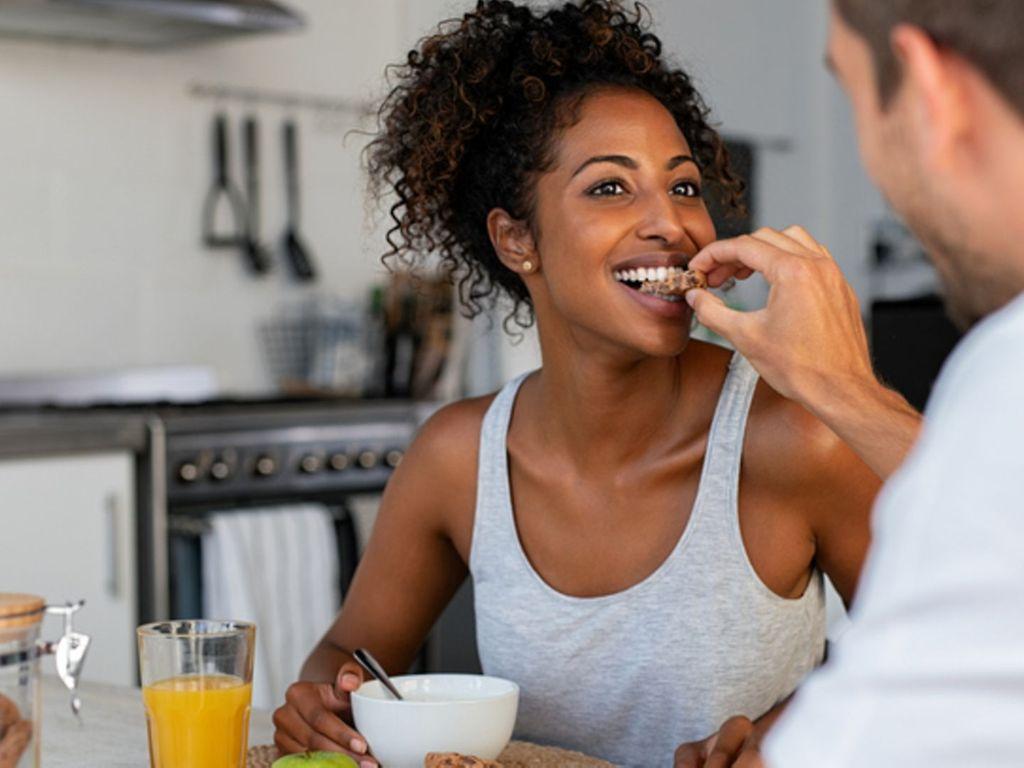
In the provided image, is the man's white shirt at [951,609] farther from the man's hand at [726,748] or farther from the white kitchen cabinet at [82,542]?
the white kitchen cabinet at [82,542]

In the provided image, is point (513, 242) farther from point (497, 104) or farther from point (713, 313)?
point (713, 313)

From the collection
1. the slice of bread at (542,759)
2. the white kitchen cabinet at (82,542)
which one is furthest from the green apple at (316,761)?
the white kitchen cabinet at (82,542)

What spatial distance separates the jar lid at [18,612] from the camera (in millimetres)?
1053

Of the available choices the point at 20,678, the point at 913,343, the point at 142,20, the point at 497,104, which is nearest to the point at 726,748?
the point at 20,678

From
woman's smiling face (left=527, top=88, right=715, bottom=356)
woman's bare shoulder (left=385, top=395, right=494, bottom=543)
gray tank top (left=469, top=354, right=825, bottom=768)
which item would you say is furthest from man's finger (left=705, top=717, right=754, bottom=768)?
woman's bare shoulder (left=385, top=395, right=494, bottom=543)

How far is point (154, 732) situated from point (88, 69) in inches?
109

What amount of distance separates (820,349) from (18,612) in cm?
68

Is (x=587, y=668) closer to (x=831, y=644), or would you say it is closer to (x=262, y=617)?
(x=831, y=644)

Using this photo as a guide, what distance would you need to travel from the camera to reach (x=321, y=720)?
1351 millimetres

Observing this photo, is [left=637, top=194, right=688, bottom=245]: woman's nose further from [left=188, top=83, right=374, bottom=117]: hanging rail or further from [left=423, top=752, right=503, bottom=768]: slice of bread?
[left=188, top=83, right=374, bottom=117]: hanging rail

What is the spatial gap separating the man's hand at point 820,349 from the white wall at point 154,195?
201 cm

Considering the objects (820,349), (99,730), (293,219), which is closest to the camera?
(820,349)

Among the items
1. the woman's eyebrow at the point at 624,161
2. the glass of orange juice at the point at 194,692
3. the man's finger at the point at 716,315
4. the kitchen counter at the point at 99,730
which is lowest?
the kitchen counter at the point at 99,730

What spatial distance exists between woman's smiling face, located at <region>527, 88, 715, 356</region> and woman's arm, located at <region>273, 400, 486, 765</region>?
0.71 ft
